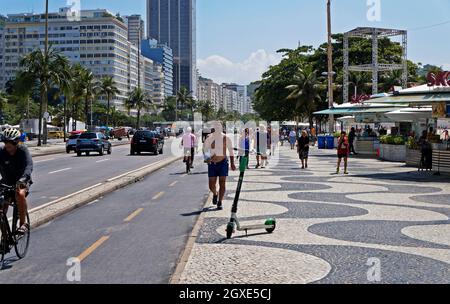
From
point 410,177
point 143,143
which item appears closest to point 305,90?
point 143,143

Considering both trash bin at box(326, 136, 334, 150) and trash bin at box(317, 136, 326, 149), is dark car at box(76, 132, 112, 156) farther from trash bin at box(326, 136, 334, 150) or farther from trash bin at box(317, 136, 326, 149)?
trash bin at box(326, 136, 334, 150)

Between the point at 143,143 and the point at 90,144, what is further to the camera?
the point at 143,143

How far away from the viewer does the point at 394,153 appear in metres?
32.0

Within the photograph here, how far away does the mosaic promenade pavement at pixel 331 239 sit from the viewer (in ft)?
23.7

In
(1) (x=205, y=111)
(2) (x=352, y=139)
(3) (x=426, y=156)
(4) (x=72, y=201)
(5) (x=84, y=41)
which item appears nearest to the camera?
(4) (x=72, y=201)

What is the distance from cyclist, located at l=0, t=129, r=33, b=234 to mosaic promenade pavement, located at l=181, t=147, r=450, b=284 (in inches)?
94.6

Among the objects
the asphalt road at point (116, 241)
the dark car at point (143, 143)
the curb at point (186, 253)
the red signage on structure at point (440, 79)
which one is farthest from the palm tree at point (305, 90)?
the curb at point (186, 253)

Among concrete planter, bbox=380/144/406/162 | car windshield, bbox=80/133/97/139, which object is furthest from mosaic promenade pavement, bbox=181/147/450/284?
car windshield, bbox=80/133/97/139

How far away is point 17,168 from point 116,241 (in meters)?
2.10

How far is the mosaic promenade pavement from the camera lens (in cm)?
722

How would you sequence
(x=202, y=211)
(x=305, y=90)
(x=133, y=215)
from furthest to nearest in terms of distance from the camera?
(x=305, y=90)
(x=202, y=211)
(x=133, y=215)

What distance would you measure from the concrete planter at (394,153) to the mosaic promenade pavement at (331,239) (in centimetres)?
1349

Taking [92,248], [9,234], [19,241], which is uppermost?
[9,234]

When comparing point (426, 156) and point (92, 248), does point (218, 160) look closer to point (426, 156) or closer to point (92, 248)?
point (92, 248)
